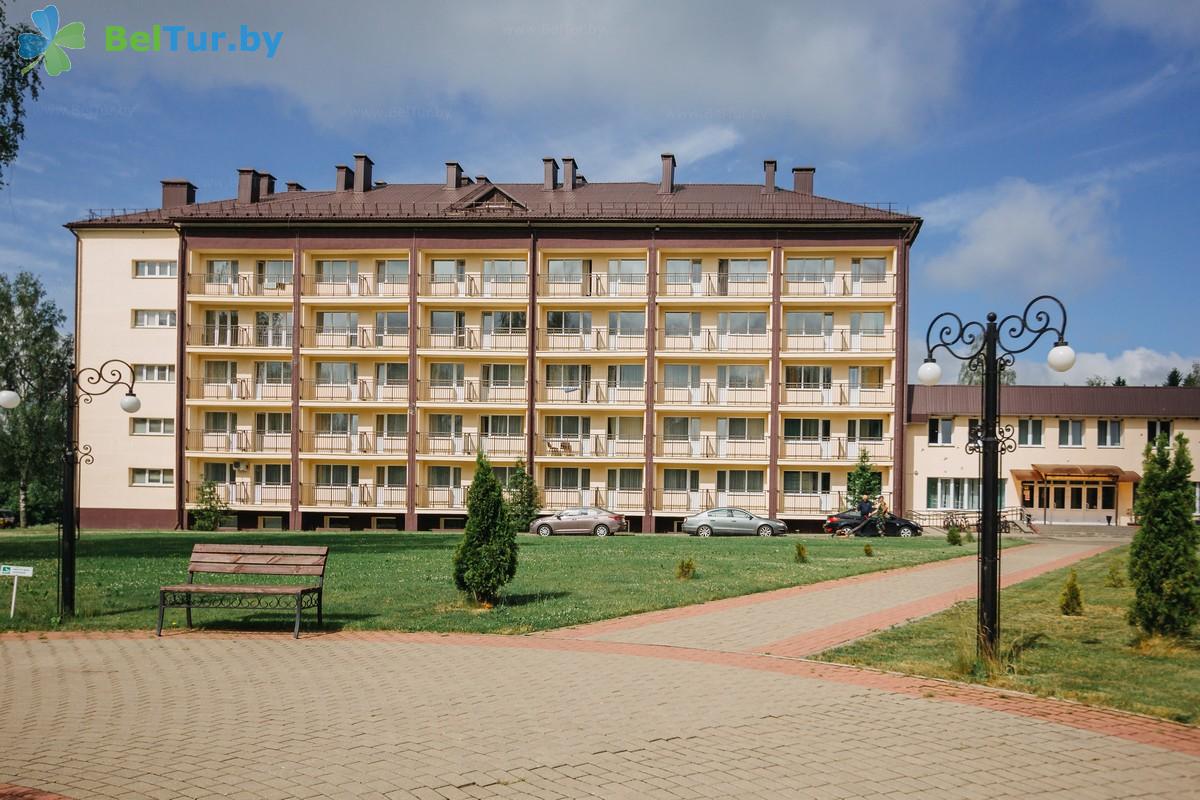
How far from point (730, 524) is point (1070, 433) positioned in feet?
62.9

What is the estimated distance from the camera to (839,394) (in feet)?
128

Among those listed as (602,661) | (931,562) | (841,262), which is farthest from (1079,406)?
(602,661)

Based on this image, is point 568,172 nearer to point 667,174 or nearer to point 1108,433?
point 667,174

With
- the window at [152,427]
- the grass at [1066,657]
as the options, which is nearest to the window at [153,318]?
the window at [152,427]

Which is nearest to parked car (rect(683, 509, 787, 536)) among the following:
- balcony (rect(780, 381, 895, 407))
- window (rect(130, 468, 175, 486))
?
balcony (rect(780, 381, 895, 407))

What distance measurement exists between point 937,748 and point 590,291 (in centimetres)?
3465

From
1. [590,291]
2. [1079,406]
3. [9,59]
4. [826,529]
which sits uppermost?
[9,59]

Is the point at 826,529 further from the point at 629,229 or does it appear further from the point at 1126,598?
the point at 1126,598

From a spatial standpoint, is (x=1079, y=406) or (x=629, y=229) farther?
(x=1079, y=406)

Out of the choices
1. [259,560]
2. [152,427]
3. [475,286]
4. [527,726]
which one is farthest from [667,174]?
[527,726]

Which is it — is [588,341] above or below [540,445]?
above

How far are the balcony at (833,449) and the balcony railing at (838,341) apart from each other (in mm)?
3928

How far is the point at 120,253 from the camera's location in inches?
1624

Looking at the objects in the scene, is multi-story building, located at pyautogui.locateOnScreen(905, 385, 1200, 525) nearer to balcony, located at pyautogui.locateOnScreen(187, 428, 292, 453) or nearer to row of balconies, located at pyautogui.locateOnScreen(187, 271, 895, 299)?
row of balconies, located at pyautogui.locateOnScreen(187, 271, 895, 299)
